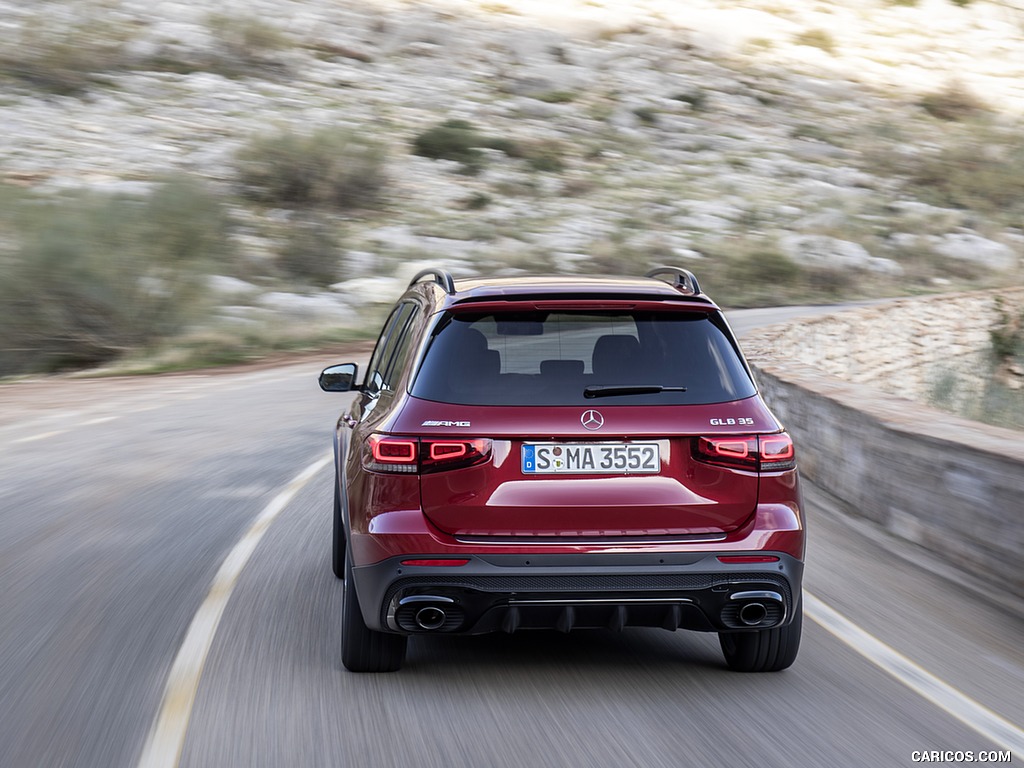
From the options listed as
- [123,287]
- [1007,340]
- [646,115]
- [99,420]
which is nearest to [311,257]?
[123,287]

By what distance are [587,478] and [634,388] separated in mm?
386

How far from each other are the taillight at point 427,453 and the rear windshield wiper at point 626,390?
43cm

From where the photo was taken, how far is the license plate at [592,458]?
168 inches

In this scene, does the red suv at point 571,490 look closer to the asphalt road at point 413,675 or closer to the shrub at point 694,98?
the asphalt road at point 413,675

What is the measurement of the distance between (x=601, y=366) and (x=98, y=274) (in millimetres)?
18610

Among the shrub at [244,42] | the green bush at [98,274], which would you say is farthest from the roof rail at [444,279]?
the shrub at [244,42]

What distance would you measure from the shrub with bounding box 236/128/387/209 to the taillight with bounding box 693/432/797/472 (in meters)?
34.6

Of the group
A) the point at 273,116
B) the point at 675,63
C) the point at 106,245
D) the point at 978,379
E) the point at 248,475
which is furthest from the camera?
the point at 675,63

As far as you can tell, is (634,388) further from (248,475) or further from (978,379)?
(978,379)

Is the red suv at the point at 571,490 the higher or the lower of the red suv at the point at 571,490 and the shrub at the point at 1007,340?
the higher

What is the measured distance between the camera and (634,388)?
4.41 metres

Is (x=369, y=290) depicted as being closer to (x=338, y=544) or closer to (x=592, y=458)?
(x=338, y=544)

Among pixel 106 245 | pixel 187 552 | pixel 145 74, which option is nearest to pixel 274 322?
pixel 106 245

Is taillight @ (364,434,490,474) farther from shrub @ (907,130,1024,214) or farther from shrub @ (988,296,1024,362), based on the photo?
shrub @ (907,130,1024,214)
